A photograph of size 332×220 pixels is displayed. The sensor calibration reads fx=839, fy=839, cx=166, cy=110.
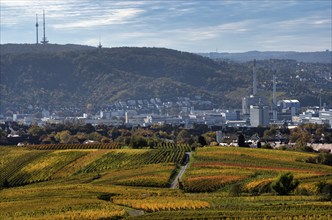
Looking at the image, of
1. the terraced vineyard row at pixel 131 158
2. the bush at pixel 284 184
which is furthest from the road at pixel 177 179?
the bush at pixel 284 184

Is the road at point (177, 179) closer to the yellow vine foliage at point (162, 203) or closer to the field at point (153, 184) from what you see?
the field at point (153, 184)

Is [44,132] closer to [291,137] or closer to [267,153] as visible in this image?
[291,137]

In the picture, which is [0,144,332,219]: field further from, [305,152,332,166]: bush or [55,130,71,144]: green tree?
[55,130,71,144]: green tree

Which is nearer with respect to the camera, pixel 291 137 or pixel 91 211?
pixel 91 211

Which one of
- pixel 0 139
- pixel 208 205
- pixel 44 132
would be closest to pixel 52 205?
pixel 208 205

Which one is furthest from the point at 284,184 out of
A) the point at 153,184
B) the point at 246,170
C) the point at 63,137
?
the point at 63,137

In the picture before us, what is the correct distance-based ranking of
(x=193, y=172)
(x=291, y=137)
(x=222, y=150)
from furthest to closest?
(x=291, y=137)
(x=222, y=150)
(x=193, y=172)

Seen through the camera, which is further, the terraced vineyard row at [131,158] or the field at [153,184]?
the terraced vineyard row at [131,158]

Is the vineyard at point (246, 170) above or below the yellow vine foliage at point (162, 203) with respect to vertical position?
below
